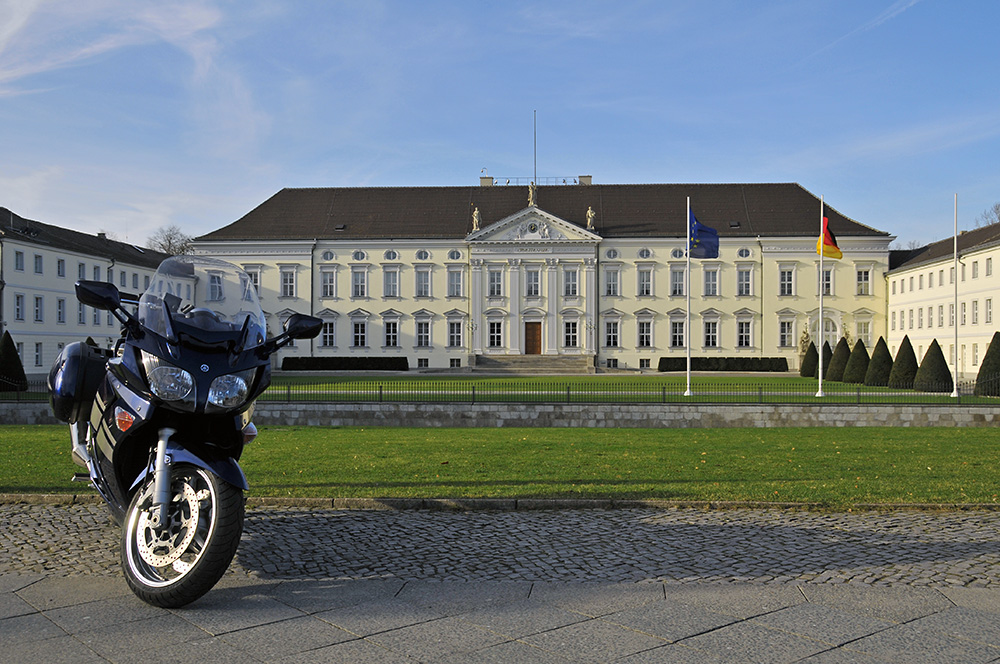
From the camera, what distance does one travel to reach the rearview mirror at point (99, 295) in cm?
599

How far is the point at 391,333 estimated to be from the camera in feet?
217

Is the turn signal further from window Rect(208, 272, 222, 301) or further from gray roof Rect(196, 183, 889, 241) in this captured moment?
gray roof Rect(196, 183, 889, 241)

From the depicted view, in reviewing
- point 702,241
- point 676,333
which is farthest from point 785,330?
point 702,241

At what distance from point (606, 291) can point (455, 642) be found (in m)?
60.7

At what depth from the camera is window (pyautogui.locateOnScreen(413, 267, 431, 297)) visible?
65.8 metres

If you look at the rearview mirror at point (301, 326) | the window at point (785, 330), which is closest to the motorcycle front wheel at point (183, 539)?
the rearview mirror at point (301, 326)

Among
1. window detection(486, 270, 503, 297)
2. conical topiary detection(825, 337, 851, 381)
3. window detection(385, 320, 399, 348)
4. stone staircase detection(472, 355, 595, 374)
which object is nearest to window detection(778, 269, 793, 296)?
conical topiary detection(825, 337, 851, 381)

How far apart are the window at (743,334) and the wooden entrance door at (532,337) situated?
1489cm

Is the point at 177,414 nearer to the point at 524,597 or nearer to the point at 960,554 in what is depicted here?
the point at 524,597

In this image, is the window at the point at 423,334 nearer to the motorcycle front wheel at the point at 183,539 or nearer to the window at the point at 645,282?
the window at the point at 645,282

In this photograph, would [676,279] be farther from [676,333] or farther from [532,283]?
[532,283]

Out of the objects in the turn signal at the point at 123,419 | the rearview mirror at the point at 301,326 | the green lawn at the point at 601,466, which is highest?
the rearview mirror at the point at 301,326

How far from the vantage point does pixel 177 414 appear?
18.9ft

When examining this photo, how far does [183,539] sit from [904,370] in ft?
132
